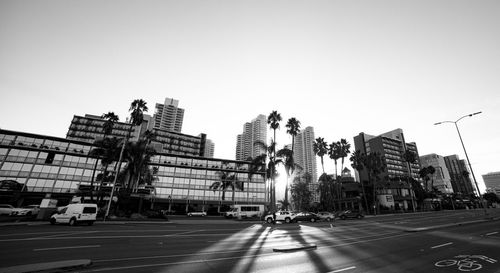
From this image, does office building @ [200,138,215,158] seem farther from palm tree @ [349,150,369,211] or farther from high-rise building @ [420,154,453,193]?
high-rise building @ [420,154,453,193]

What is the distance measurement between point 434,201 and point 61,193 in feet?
435

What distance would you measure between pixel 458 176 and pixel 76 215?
22123 cm

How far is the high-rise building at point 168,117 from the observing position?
144 metres

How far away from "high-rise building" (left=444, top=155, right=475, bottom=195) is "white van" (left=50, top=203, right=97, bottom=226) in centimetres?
20427

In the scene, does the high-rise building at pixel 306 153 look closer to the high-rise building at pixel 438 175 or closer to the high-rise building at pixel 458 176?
the high-rise building at pixel 438 175

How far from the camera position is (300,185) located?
88.9 metres

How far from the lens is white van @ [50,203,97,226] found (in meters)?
23.8

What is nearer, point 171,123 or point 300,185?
point 300,185

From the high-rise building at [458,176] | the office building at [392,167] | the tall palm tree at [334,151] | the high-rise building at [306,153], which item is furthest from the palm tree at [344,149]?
the high-rise building at [458,176]

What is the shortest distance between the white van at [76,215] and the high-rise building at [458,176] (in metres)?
204

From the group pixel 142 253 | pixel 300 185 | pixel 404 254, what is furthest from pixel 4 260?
pixel 300 185

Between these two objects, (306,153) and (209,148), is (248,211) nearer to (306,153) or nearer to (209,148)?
(306,153)

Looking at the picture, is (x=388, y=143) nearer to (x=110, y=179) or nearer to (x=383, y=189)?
(x=383, y=189)

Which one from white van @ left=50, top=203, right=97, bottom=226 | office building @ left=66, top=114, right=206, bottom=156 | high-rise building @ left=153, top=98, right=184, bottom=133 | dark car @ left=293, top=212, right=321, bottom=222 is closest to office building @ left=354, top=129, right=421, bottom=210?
dark car @ left=293, top=212, right=321, bottom=222
